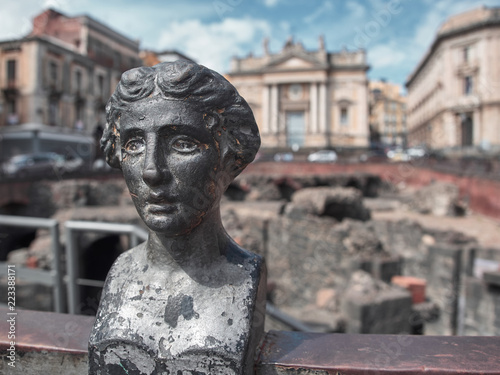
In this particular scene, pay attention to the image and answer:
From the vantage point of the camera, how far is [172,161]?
1.48m

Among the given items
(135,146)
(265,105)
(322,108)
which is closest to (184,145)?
(135,146)

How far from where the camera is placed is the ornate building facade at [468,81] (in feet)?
104

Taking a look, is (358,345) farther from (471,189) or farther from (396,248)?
(471,189)

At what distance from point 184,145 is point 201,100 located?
18 centimetres

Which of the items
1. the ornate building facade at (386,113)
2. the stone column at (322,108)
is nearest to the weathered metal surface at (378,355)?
the stone column at (322,108)

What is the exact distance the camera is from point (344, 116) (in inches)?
1556

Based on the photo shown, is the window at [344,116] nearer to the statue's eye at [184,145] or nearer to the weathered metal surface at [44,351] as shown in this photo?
the statue's eye at [184,145]

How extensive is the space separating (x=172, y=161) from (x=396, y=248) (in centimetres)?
985

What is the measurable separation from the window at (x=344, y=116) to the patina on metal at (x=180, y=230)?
3916 cm

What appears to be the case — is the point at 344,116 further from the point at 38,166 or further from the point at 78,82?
the point at 38,166

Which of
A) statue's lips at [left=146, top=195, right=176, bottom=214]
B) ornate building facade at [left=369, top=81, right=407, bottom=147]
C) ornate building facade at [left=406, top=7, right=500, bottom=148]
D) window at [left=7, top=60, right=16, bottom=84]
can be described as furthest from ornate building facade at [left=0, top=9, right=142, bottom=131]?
ornate building facade at [left=369, top=81, right=407, bottom=147]

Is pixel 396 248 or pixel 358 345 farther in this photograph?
pixel 396 248

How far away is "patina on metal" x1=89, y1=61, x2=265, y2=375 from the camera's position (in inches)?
57.2

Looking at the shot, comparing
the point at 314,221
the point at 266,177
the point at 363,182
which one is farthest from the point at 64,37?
the point at 314,221
